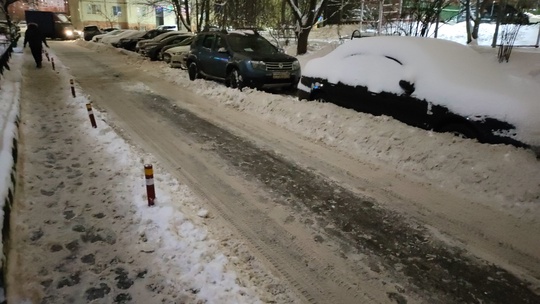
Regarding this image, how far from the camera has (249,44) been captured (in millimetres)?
11477

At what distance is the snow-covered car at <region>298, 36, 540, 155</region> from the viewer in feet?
15.9

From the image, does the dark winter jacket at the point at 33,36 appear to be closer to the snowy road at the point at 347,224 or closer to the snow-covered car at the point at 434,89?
the snowy road at the point at 347,224

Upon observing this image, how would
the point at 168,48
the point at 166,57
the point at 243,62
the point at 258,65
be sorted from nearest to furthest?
1. the point at 258,65
2. the point at 243,62
3. the point at 166,57
4. the point at 168,48

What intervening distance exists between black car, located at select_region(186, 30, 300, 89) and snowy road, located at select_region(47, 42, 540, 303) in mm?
3732

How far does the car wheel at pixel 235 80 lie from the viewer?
34.1 ft

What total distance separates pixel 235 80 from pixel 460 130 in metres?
6.77

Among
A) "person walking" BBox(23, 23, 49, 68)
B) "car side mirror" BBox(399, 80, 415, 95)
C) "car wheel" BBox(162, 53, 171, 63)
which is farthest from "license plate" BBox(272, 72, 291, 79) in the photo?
"person walking" BBox(23, 23, 49, 68)

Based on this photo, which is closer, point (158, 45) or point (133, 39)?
point (158, 45)

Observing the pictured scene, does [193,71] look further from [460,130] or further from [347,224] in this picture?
[347,224]

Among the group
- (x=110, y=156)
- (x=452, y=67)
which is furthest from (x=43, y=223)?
(x=452, y=67)

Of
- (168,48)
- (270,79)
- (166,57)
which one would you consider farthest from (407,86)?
(168,48)

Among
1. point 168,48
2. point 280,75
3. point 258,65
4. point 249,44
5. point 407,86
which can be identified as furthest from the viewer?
point 168,48

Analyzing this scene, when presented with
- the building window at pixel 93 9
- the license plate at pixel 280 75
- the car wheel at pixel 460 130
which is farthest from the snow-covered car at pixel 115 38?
the building window at pixel 93 9

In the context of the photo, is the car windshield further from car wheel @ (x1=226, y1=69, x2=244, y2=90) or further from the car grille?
the car grille
